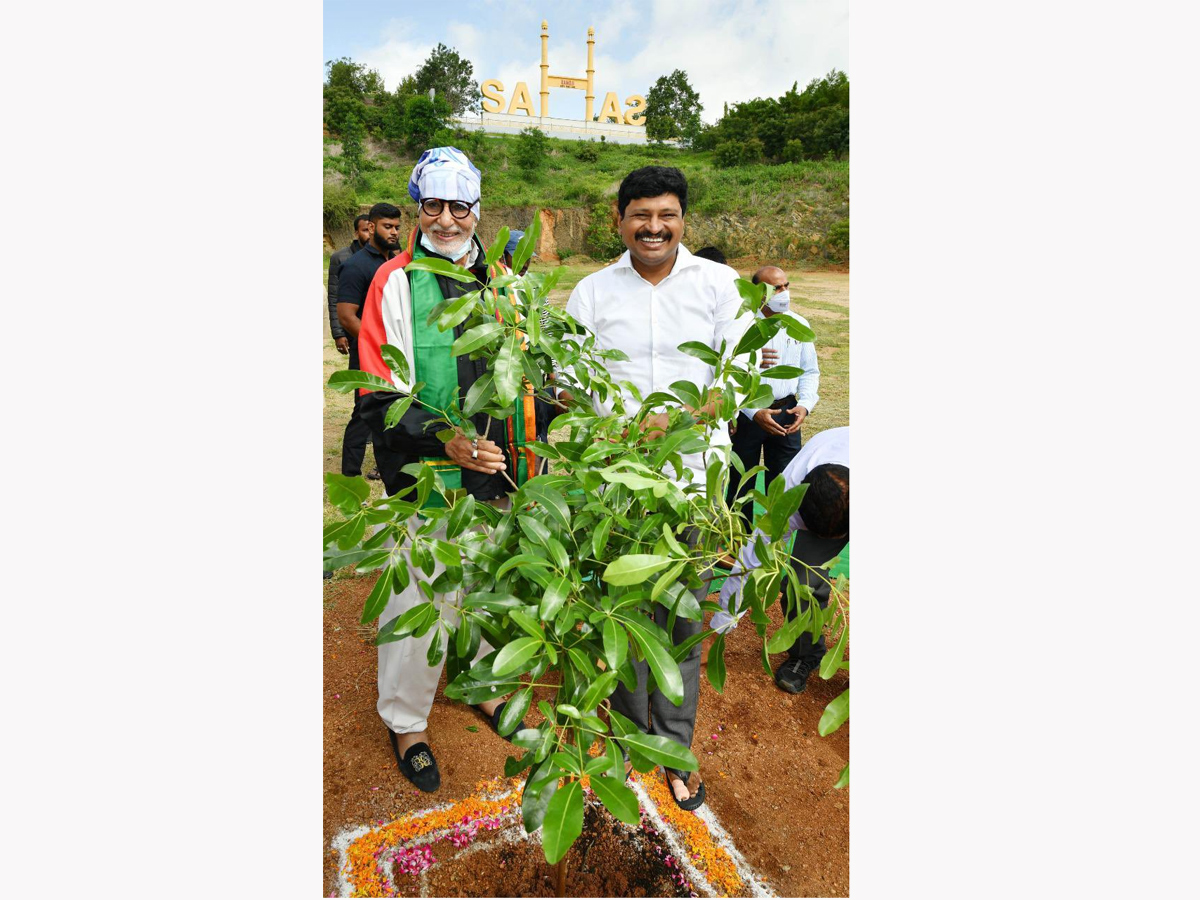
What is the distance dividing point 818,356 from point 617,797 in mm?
6236

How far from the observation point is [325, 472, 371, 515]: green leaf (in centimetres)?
97

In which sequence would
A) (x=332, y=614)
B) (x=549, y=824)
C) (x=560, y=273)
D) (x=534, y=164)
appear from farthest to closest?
(x=534, y=164)
(x=332, y=614)
(x=560, y=273)
(x=549, y=824)

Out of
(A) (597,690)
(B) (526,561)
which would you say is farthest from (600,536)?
(A) (597,690)

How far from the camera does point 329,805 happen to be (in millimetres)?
1928

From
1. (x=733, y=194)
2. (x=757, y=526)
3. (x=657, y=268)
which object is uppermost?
(x=733, y=194)

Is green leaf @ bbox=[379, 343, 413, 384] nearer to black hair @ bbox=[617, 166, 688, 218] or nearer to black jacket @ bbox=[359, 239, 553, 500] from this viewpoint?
black jacket @ bbox=[359, 239, 553, 500]

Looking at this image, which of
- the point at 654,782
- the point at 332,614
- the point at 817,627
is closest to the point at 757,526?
the point at 817,627

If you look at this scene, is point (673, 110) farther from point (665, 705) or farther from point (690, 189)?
point (665, 705)

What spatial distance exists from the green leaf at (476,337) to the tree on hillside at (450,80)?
22.1m

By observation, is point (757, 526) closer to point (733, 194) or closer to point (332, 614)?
point (332, 614)

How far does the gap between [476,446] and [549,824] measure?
92 cm

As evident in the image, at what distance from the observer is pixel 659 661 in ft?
3.09

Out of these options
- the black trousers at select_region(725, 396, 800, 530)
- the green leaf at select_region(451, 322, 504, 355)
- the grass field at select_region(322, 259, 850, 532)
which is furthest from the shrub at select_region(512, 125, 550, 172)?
the green leaf at select_region(451, 322, 504, 355)

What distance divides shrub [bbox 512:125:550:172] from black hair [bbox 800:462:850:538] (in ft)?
60.8
